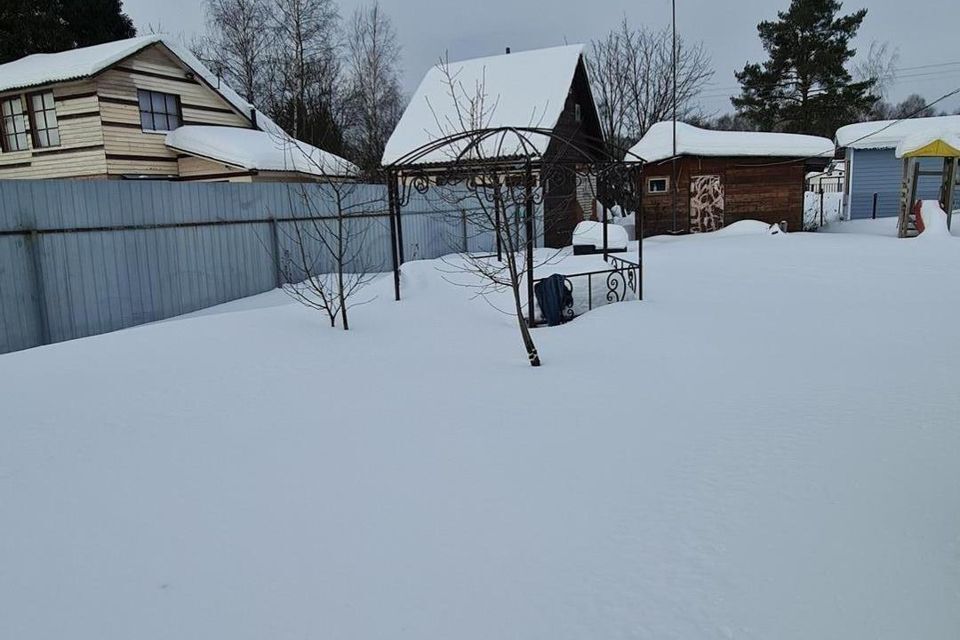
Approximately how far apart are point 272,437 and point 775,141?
796 inches

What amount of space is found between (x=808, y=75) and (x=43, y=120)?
3263 cm

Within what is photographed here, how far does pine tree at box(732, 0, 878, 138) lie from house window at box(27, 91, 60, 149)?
3089 cm

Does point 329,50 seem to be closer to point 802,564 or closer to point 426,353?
point 426,353

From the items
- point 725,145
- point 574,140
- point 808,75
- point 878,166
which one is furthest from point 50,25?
point 808,75

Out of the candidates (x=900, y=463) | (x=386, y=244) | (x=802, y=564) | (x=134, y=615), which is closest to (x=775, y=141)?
(x=386, y=244)

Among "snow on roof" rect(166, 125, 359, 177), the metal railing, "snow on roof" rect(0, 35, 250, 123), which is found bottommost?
the metal railing

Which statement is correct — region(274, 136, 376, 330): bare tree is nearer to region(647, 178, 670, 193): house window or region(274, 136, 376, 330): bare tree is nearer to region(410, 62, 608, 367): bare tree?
region(410, 62, 608, 367): bare tree

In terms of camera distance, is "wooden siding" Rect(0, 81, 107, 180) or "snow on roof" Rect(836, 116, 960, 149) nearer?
"wooden siding" Rect(0, 81, 107, 180)

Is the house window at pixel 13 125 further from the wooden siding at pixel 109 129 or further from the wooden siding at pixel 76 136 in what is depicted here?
the wooden siding at pixel 76 136

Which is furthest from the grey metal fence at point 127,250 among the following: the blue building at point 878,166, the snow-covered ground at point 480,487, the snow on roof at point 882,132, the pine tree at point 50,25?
the blue building at point 878,166

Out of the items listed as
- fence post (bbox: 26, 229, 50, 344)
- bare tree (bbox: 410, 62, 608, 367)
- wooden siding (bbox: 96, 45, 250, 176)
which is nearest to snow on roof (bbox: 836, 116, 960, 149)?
bare tree (bbox: 410, 62, 608, 367)

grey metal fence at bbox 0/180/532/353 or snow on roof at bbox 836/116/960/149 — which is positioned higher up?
snow on roof at bbox 836/116/960/149

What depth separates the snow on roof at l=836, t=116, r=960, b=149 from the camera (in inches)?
867

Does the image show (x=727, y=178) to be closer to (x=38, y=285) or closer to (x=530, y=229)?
(x=530, y=229)
